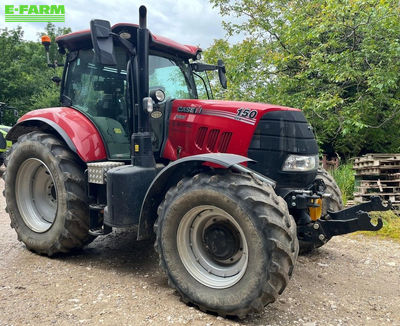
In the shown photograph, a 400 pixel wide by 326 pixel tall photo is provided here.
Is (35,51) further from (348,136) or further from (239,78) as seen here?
(348,136)

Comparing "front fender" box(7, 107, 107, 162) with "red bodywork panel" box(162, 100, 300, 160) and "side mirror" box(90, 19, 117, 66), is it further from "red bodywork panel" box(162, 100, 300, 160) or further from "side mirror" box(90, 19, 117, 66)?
"side mirror" box(90, 19, 117, 66)

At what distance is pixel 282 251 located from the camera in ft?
8.19

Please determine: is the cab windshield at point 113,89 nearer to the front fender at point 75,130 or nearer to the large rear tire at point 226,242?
the front fender at point 75,130

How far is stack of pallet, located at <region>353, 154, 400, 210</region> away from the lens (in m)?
6.22

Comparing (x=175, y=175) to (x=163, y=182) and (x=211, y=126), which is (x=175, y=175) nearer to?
(x=163, y=182)

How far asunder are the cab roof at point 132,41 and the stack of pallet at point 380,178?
4018 mm

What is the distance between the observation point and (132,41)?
3734 mm

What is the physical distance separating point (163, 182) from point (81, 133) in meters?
1.28

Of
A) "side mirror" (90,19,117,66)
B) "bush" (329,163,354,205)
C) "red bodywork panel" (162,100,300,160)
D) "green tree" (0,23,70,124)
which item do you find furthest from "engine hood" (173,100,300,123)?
"green tree" (0,23,70,124)

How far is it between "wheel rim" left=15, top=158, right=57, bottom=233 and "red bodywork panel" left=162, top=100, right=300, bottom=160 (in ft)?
5.41

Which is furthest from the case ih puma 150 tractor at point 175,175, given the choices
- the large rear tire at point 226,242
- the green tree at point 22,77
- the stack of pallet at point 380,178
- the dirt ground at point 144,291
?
the green tree at point 22,77

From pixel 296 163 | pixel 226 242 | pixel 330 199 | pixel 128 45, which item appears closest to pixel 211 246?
pixel 226 242

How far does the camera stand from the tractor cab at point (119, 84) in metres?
3.82

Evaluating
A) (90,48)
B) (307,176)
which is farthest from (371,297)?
(90,48)
